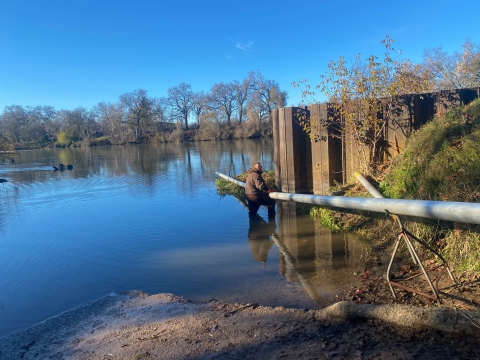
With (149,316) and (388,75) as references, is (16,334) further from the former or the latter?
(388,75)

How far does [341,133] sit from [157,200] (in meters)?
8.03

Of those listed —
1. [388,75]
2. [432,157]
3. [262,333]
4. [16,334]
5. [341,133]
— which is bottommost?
[16,334]

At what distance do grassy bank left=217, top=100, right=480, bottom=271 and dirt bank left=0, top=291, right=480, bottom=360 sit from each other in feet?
5.10

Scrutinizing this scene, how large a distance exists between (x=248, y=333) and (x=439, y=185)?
4173mm

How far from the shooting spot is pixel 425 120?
902 centimetres

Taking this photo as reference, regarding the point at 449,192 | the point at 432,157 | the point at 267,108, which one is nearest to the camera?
the point at 449,192

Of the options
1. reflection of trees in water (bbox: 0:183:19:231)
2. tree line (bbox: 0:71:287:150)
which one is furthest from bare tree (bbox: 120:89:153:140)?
reflection of trees in water (bbox: 0:183:19:231)

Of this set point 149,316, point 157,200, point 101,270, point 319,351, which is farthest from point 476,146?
point 157,200

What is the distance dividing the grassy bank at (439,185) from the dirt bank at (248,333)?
1.55m

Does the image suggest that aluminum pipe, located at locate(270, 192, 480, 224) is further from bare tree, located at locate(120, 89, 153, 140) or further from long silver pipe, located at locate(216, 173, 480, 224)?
bare tree, located at locate(120, 89, 153, 140)

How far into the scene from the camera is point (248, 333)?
13.0ft

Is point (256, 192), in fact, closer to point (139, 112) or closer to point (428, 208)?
point (428, 208)

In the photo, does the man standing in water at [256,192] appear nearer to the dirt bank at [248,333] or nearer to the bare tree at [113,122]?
the dirt bank at [248,333]

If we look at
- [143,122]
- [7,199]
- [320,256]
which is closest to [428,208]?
[320,256]
